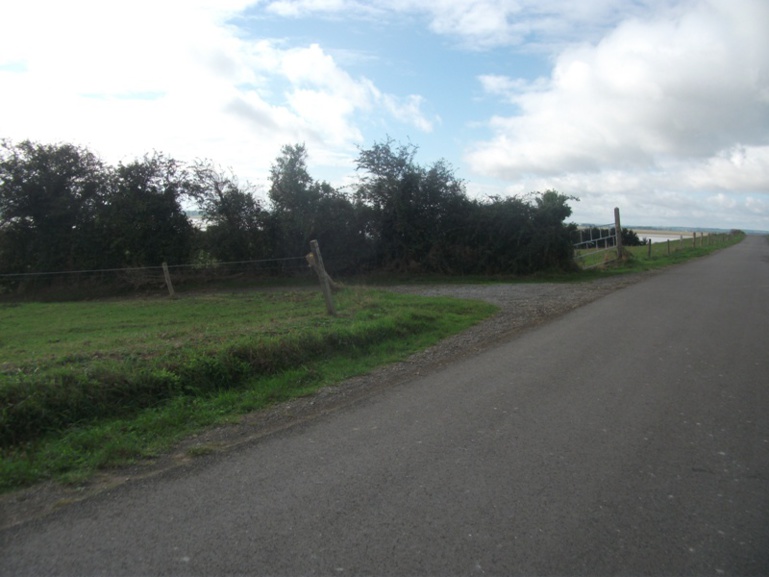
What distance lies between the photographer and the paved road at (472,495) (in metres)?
3.21

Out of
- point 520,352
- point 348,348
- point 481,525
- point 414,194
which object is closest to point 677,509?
point 481,525

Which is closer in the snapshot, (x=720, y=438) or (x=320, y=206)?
(x=720, y=438)

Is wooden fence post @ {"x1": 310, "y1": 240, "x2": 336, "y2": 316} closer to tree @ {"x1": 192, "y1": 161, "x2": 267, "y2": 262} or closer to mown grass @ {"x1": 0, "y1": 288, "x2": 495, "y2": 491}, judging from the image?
mown grass @ {"x1": 0, "y1": 288, "x2": 495, "y2": 491}

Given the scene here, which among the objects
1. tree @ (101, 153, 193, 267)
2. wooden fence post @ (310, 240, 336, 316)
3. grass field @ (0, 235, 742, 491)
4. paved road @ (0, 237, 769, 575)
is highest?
tree @ (101, 153, 193, 267)

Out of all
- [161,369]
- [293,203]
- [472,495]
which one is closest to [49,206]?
[293,203]

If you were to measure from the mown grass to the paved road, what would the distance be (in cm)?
115

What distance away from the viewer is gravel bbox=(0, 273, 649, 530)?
4.21 metres

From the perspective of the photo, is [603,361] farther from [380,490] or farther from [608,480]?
[380,490]

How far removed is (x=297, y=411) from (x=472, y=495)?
9.21 ft

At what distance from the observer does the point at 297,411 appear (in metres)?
6.18

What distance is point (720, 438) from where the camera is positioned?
480 centimetres

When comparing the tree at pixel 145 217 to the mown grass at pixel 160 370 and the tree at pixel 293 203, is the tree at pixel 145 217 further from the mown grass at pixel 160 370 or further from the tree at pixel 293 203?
the mown grass at pixel 160 370

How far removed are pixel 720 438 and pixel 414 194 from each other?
20.0 m

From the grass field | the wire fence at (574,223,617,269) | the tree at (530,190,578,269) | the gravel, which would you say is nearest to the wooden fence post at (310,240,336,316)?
the grass field
